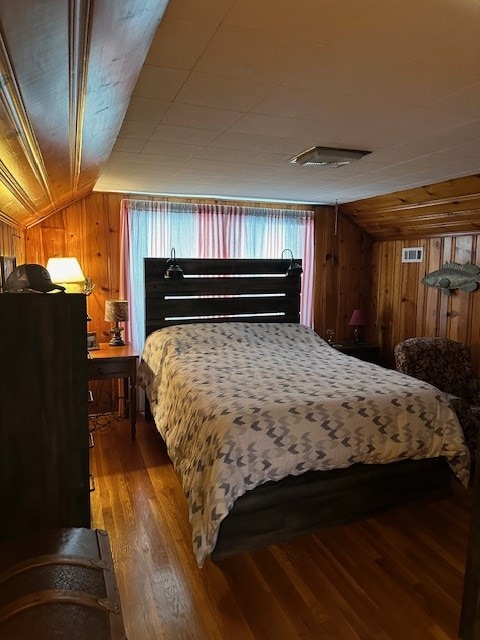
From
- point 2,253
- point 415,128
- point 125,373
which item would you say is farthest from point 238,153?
point 125,373

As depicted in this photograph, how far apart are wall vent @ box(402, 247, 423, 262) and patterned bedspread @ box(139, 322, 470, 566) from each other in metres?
1.68

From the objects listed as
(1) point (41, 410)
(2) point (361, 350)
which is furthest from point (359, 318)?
(1) point (41, 410)

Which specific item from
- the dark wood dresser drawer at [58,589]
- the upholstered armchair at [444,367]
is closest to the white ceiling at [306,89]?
the upholstered armchair at [444,367]

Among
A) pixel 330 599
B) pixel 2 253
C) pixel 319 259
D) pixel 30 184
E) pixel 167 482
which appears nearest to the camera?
pixel 330 599

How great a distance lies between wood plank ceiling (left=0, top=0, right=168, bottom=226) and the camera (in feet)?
2.59

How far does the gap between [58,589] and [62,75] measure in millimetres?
1353

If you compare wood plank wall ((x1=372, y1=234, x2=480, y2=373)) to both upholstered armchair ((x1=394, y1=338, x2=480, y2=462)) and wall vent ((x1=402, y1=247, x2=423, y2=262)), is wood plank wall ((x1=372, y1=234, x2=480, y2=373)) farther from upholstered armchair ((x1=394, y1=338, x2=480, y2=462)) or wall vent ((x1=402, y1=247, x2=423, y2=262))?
upholstered armchair ((x1=394, y1=338, x2=480, y2=462))

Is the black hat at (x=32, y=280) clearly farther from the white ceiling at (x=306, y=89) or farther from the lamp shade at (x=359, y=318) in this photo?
the lamp shade at (x=359, y=318)

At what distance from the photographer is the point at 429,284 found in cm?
446

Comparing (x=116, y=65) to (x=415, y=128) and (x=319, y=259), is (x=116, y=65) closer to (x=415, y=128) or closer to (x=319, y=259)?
(x=415, y=128)

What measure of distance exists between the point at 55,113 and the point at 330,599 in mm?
2237

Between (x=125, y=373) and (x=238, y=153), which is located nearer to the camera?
(x=238, y=153)

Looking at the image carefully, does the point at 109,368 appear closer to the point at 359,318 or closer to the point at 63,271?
the point at 63,271

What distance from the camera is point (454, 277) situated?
164 inches
